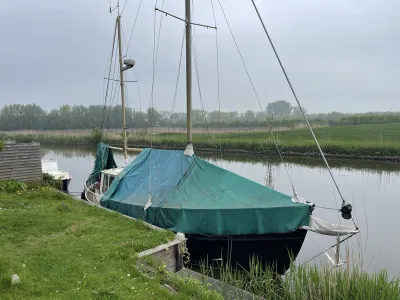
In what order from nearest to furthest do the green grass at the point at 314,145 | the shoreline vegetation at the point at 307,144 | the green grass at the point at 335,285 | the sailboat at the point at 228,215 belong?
the green grass at the point at 335,285 < the sailboat at the point at 228,215 < the shoreline vegetation at the point at 307,144 < the green grass at the point at 314,145

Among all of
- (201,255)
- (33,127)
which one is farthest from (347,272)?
(33,127)

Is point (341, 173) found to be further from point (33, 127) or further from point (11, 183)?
point (33, 127)

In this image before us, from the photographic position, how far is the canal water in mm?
8520

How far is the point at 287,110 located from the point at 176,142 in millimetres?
81280

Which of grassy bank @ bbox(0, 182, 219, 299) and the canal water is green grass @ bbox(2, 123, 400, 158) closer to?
the canal water

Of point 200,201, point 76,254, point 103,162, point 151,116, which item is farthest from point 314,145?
point 76,254

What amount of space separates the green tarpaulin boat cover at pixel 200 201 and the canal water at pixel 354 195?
4.54 ft

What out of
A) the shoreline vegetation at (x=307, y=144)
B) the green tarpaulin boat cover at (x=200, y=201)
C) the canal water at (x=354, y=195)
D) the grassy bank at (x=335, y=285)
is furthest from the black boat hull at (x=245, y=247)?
A: the shoreline vegetation at (x=307, y=144)

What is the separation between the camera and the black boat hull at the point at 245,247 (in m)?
7.02

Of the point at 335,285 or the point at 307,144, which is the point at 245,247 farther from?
the point at 307,144

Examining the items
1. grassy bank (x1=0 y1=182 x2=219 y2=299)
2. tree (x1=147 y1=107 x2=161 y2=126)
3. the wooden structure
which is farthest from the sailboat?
the wooden structure

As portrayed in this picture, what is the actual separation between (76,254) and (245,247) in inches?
132

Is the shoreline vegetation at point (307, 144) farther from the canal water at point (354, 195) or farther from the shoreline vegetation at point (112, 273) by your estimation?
the shoreline vegetation at point (112, 273)

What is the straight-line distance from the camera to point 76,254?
543cm
